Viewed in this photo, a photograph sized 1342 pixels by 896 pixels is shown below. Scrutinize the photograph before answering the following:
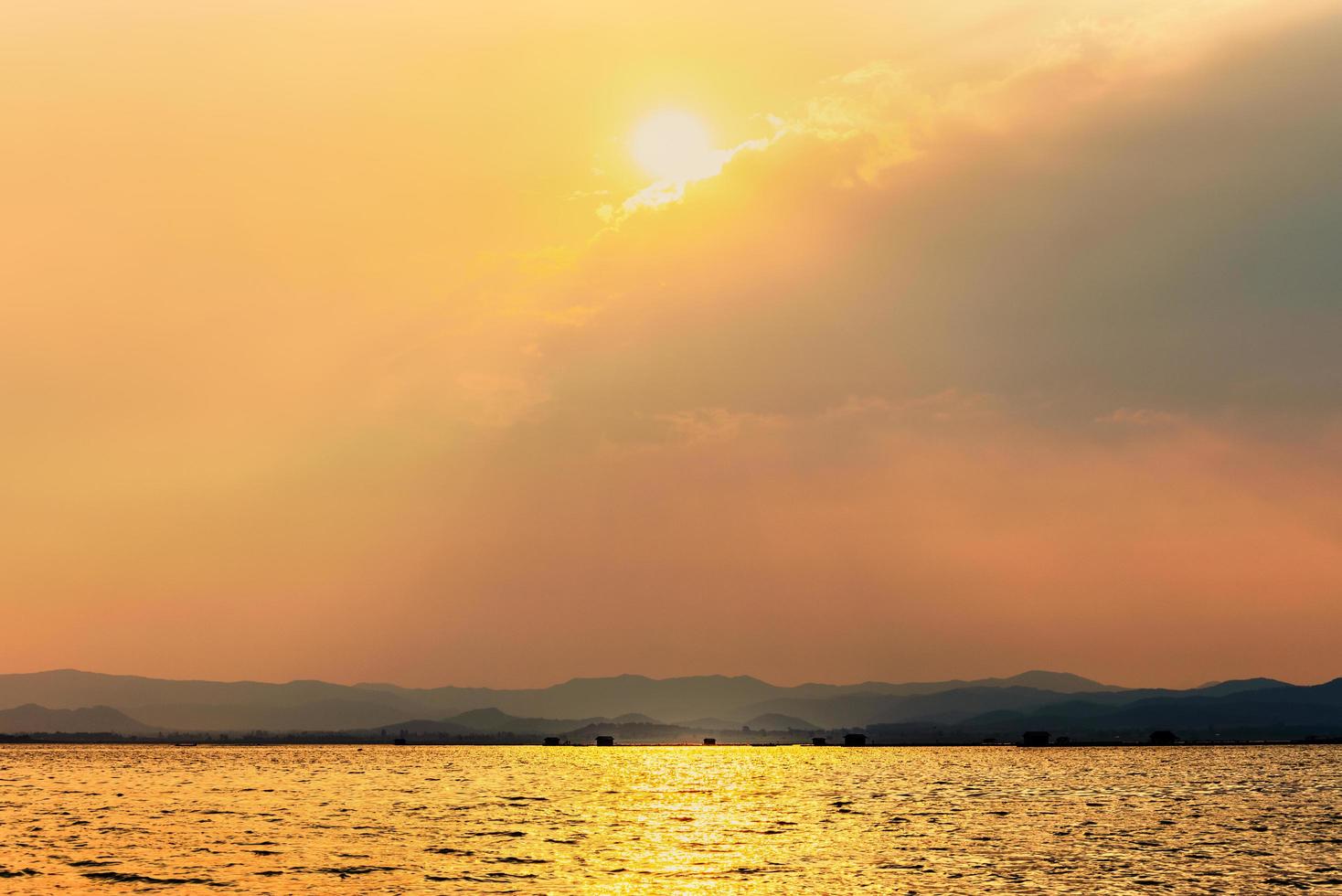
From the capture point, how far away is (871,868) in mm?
82938

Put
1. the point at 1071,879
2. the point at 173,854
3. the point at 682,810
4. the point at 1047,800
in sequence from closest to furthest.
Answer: the point at 1071,879 → the point at 173,854 → the point at 682,810 → the point at 1047,800

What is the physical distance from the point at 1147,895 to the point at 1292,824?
66189 millimetres

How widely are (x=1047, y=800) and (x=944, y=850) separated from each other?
3255 inches

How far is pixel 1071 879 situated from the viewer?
78.4 meters

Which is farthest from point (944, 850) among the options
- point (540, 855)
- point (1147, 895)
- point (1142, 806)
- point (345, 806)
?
point (345, 806)

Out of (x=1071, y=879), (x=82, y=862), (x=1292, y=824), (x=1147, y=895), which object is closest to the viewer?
(x=1147, y=895)

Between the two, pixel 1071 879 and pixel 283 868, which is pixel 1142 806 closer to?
pixel 1071 879

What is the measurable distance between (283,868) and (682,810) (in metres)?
67.6

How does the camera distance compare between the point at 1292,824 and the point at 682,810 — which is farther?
the point at 682,810

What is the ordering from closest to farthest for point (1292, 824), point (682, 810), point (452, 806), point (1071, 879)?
point (1071, 879), point (1292, 824), point (682, 810), point (452, 806)

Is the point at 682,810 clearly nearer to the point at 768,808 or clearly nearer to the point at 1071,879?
the point at 768,808

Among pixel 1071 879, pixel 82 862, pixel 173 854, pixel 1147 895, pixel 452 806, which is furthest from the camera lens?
pixel 452 806

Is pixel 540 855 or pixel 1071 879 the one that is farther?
pixel 540 855

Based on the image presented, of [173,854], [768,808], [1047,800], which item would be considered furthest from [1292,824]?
[173,854]
